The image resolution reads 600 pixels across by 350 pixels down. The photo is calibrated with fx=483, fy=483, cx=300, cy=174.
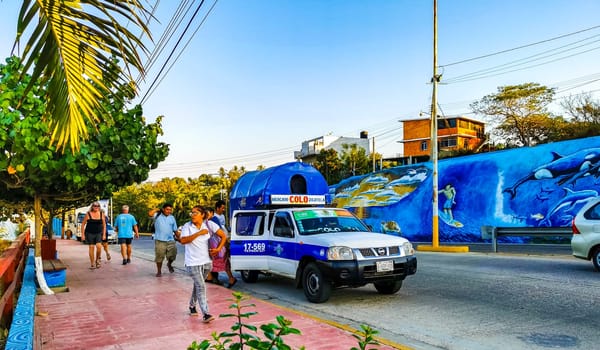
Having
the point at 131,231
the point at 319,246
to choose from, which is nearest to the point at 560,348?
the point at 319,246

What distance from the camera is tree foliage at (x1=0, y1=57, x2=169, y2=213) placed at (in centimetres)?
774

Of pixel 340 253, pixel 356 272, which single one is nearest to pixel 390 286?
pixel 356 272

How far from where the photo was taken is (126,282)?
36.5ft

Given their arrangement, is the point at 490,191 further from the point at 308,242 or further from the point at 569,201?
the point at 308,242

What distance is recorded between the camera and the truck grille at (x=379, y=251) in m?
7.81

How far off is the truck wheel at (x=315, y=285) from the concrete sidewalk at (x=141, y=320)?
2.77 feet

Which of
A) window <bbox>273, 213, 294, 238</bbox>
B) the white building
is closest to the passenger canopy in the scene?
window <bbox>273, 213, 294, 238</bbox>

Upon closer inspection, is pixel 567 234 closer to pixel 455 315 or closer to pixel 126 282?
pixel 455 315

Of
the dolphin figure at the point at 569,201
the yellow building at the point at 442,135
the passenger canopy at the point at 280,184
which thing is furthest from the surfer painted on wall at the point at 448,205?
the yellow building at the point at 442,135

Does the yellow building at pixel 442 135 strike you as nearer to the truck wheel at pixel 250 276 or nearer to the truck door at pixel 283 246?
the truck wheel at pixel 250 276

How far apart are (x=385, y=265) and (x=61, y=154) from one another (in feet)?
19.2

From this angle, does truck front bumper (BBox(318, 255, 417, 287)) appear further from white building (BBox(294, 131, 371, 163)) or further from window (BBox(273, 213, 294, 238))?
white building (BBox(294, 131, 371, 163))

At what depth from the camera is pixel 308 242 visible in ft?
27.6

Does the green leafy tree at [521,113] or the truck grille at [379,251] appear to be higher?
the green leafy tree at [521,113]
